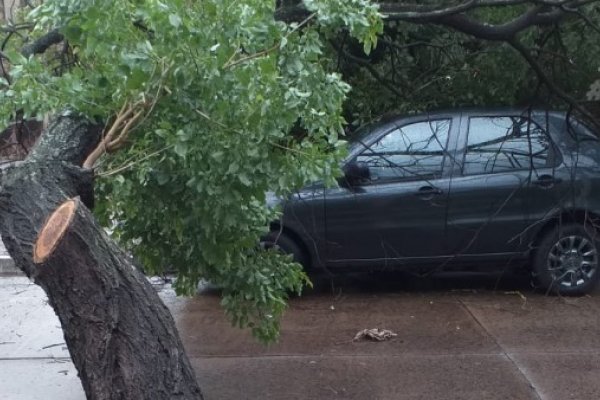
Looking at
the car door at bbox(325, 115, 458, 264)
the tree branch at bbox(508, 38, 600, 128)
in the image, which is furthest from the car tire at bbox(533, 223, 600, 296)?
the tree branch at bbox(508, 38, 600, 128)

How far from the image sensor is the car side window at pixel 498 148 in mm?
8203

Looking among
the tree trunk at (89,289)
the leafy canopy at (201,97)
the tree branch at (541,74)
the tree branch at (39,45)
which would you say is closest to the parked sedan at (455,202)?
the tree branch at (541,74)

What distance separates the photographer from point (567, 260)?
846cm

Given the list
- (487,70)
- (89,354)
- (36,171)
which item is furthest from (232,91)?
(487,70)

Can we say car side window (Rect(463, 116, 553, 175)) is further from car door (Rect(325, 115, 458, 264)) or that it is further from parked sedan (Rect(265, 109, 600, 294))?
car door (Rect(325, 115, 458, 264))

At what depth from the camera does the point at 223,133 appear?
361 cm

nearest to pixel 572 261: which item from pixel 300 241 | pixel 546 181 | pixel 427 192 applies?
pixel 546 181

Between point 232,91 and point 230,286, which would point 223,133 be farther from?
point 230,286

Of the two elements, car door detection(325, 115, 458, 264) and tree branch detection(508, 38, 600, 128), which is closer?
tree branch detection(508, 38, 600, 128)

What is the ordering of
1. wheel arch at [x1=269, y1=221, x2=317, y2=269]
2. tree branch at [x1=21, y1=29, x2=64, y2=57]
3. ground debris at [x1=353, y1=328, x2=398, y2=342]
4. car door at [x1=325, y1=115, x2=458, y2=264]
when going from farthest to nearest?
wheel arch at [x1=269, y1=221, x2=317, y2=269]
car door at [x1=325, y1=115, x2=458, y2=264]
ground debris at [x1=353, y1=328, x2=398, y2=342]
tree branch at [x1=21, y1=29, x2=64, y2=57]

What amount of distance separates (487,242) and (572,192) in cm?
87

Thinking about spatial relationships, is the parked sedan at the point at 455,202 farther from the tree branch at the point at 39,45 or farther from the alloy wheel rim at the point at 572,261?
the tree branch at the point at 39,45

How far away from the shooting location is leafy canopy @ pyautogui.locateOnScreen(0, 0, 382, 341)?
3436mm

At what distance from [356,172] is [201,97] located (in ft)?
15.6
